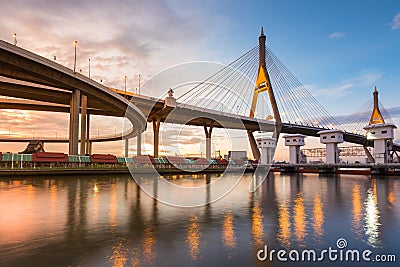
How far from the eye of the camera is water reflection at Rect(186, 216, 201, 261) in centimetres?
736

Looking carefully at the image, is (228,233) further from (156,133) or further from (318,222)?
(156,133)

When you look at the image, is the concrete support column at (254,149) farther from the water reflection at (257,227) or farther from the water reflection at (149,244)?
the water reflection at (149,244)

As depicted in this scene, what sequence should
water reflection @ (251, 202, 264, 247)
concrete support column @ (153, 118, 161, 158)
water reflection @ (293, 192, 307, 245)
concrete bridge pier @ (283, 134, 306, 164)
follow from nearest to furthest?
1. water reflection @ (251, 202, 264, 247)
2. water reflection @ (293, 192, 307, 245)
3. concrete bridge pier @ (283, 134, 306, 164)
4. concrete support column @ (153, 118, 161, 158)

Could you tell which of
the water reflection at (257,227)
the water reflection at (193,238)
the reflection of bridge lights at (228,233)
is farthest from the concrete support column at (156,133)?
the water reflection at (193,238)

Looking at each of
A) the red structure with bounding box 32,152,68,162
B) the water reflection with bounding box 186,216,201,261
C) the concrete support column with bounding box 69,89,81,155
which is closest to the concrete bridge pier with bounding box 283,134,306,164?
the concrete support column with bounding box 69,89,81,155

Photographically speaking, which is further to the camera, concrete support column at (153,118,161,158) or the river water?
concrete support column at (153,118,161,158)

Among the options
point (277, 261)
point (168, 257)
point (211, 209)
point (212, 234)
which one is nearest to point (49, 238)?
point (168, 257)

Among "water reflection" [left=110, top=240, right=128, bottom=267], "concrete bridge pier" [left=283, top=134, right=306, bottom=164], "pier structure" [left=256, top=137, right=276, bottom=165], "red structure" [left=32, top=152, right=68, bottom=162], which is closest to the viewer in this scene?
"water reflection" [left=110, top=240, right=128, bottom=267]

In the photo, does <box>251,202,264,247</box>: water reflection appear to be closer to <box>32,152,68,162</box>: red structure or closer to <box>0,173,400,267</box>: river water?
<box>0,173,400,267</box>: river water

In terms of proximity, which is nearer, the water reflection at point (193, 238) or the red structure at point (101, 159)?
the water reflection at point (193, 238)

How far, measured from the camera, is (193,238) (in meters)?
8.76

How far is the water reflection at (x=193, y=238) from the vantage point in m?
7.36

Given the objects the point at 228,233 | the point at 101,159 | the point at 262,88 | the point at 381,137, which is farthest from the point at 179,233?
the point at 262,88

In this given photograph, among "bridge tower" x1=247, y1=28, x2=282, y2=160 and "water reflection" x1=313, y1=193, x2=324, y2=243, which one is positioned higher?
"bridge tower" x1=247, y1=28, x2=282, y2=160
